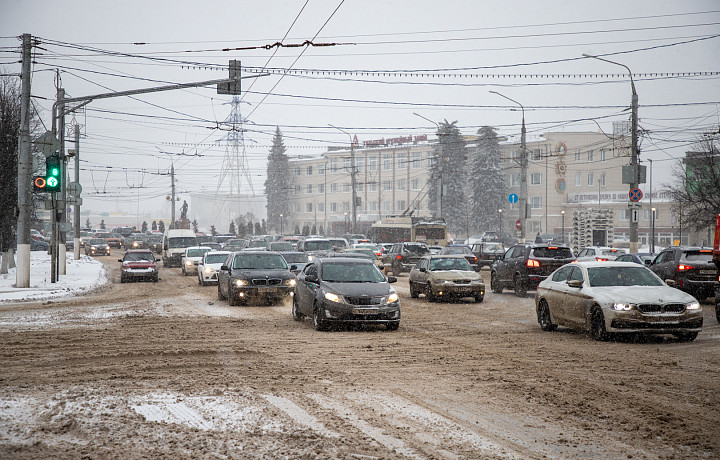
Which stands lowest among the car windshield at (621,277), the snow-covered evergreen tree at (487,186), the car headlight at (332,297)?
the car headlight at (332,297)

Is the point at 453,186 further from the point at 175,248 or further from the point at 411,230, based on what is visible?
the point at 175,248

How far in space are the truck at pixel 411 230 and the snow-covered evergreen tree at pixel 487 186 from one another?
36175 millimetres

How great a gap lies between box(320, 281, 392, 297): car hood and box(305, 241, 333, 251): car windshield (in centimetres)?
2213

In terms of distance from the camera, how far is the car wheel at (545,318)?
15.0 meters

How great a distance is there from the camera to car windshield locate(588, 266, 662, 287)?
13.8m

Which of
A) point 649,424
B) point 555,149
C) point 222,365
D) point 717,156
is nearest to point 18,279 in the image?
point 222,365

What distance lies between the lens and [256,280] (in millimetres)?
20609

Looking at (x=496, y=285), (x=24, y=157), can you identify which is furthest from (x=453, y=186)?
(x=24, y=157)

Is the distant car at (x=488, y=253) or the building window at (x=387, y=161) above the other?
the building window at (x=387, y=161)

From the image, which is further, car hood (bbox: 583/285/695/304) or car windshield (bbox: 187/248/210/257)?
car windshield (bbox: 187/248/210/257)

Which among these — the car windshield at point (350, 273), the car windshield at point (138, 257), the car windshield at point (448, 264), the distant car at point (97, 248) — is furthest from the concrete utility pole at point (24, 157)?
the distant car at point (97, 248)

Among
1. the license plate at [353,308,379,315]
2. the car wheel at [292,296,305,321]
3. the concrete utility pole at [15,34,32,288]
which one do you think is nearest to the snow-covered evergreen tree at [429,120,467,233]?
the concrete utility pole at [15,34,32,288]

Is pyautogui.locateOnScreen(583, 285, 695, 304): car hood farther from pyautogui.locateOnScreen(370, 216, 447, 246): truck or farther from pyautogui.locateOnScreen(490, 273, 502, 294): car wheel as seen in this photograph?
pyautogui.locateOnScreen(370, 216, 447, 246): truck

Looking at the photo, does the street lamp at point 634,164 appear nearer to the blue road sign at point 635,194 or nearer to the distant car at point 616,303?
the blue road sign at point 635,194
